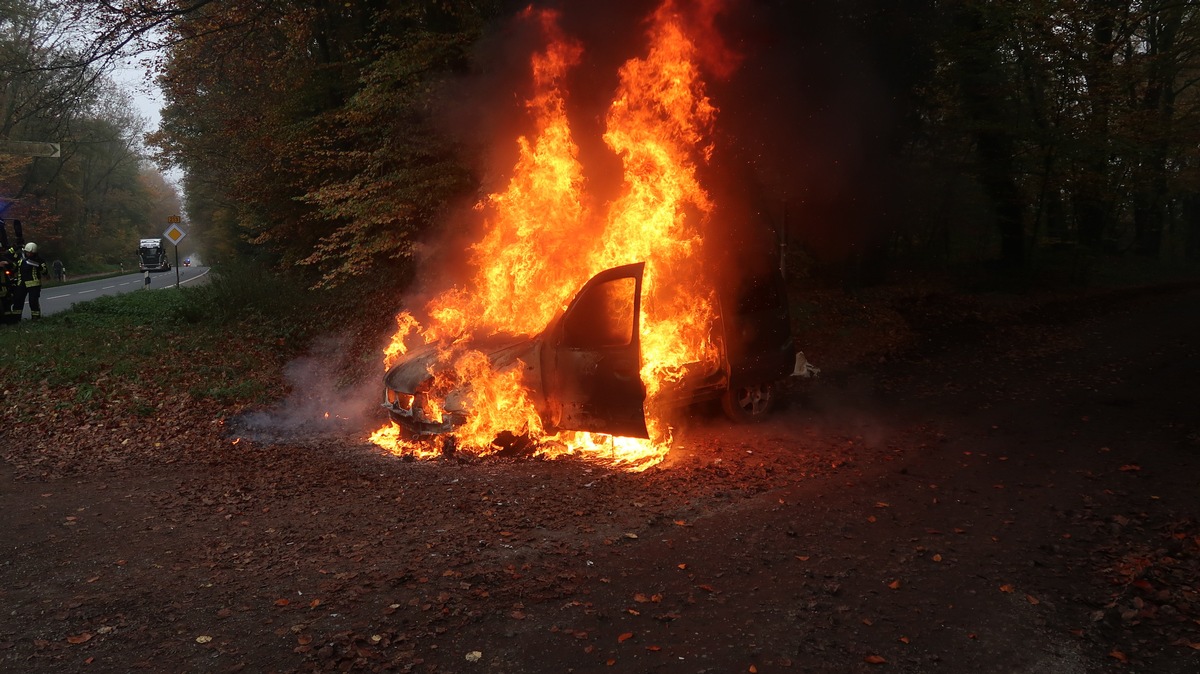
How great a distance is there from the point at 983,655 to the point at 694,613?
1530 millimetres

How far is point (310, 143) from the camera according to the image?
14.8 metres

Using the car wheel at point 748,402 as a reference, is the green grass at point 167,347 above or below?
above

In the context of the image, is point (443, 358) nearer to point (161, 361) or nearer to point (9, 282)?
point (161, 361)

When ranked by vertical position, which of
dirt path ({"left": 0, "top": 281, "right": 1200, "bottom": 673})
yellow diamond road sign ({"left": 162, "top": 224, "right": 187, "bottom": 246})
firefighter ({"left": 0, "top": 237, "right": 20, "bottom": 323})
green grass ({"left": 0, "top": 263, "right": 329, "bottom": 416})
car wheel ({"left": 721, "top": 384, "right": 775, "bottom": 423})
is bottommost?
dirt path ({"left": 0, "top": 281, "right": 1200, "bottom": 673})

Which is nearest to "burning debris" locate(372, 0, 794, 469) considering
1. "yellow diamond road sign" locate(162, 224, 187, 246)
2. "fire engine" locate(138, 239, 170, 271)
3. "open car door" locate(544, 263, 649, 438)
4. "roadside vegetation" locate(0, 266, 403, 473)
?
"open car door" locate(544, 263, 649, 438)

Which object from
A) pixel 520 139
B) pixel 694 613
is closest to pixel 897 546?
pixel 694 613

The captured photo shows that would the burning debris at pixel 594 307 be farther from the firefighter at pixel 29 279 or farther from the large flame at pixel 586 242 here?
the firefighter at pixel 29 279

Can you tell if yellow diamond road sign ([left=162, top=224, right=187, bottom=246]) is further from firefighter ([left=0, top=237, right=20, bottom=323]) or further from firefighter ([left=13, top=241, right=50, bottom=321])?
firefighter ([left=0, top=237, right=20, bottom=323])

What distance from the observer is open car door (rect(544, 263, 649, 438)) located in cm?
685

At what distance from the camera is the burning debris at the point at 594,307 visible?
283 inches

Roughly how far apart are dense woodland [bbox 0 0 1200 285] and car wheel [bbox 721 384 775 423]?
145 inches

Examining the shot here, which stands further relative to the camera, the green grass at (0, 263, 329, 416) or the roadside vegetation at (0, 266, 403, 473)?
the green grass at (0, 263, 329, 416)

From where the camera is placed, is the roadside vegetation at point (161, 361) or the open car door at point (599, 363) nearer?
the open car door at point (599, 363)

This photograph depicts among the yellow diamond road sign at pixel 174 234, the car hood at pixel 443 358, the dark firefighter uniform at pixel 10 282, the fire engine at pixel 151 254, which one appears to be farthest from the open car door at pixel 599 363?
the fire engine at pixel 151 254
